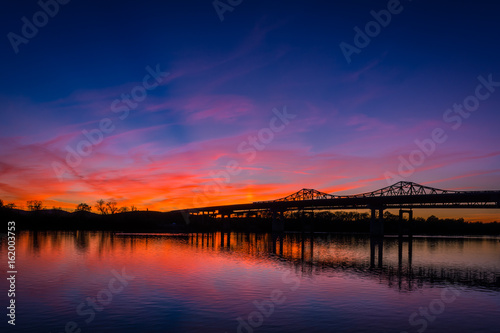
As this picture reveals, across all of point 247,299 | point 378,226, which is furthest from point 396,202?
point 247,299

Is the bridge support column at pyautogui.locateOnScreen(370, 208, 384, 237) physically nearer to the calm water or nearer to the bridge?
the bridge

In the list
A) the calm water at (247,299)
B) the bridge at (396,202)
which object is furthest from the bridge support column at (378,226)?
the calm water at (247,299)

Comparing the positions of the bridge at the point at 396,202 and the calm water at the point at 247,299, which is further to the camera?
the bridge at the point at 396,202

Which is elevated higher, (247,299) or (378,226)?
(247,299)

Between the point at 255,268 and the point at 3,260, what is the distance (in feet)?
85.6

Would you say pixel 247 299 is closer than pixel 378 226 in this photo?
Yes

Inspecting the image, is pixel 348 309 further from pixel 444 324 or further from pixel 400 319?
pixel 444 324

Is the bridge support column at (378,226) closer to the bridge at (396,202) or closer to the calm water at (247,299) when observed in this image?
the bridge at (396,202)

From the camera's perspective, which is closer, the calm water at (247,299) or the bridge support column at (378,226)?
the calm water at (247,299)

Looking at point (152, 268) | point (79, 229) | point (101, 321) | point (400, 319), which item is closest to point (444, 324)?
point (400, 319)

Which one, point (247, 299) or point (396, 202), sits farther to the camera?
point (396, 202)

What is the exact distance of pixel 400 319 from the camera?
840 inches

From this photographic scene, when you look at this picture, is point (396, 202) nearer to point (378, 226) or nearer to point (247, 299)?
point (378, 226)

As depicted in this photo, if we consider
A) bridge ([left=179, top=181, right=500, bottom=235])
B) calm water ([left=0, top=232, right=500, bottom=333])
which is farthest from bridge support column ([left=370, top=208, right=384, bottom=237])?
→ calm water ([left=0, top=232, right=500, bottom=333])
